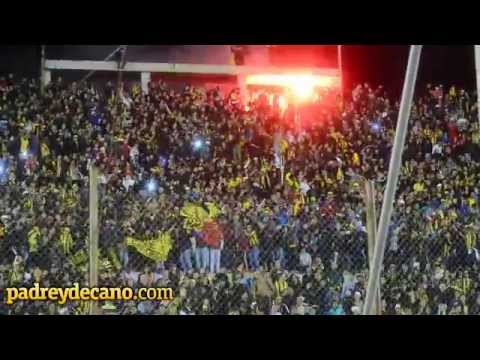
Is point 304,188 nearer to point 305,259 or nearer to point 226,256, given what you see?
point 305,259

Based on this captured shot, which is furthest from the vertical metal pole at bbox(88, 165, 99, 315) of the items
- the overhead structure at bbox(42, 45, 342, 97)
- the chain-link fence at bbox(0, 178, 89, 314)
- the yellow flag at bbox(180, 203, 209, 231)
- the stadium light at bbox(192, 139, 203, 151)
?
the stadium light at bbox(192, 139, 203, 151)

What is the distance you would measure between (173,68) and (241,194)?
131 cm

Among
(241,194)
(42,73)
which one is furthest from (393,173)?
(42,73)

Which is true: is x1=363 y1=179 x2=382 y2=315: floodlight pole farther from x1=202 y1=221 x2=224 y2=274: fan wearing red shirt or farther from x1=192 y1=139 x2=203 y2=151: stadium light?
x1=192 y1=139 x2=203 y2=151: stadium light

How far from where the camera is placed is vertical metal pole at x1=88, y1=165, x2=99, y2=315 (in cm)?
491

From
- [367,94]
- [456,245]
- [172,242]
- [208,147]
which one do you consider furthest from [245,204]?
[367,94]

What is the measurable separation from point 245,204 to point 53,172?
163 centimetres

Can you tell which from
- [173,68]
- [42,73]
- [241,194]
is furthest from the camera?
[173,68]

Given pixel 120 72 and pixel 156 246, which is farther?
pixel 120 72

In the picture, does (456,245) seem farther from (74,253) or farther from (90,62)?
(90,62)

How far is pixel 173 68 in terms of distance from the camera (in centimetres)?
665

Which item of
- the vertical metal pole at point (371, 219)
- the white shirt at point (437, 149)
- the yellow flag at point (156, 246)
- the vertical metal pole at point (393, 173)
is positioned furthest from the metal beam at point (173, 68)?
the vertical metal pole at point (393, 173)

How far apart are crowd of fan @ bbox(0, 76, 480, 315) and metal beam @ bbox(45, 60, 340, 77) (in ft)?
0.87
